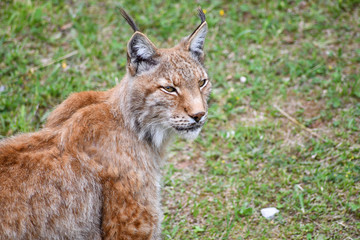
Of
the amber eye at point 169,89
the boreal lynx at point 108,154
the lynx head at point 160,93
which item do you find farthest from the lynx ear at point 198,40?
the amber eye at point 169,89

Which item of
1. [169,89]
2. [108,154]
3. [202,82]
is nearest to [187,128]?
[169,89]

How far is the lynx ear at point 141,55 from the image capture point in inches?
172

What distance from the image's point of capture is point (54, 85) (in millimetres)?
6652

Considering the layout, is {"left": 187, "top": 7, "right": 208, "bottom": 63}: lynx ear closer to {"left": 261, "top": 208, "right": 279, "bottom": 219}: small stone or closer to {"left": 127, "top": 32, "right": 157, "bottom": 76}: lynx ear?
{"left": 127, "top": 32, "right": 157, "bottom": 76}: lynx ear

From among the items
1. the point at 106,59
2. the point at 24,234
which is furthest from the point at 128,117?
the point at 106,59

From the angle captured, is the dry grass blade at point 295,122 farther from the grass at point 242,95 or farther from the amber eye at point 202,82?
the amber eye at point 202,82

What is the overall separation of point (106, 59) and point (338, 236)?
179 inches

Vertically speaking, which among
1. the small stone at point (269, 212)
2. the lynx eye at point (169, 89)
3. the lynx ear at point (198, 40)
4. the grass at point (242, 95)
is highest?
the lynx ear at point (198, 40)

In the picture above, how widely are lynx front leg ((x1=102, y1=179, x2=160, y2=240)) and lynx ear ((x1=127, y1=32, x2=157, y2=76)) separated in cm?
122

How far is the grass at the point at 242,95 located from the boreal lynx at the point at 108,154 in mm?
Result: 1208

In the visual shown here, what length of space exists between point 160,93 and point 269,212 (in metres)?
2.10

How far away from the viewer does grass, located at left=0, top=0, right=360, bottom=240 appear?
5.29 meters

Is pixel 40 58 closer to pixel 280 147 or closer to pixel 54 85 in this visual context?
pixel 54 85

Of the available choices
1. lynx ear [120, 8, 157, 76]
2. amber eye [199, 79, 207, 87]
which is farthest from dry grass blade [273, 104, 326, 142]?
lynx ear [120, 8, 157, 76]
